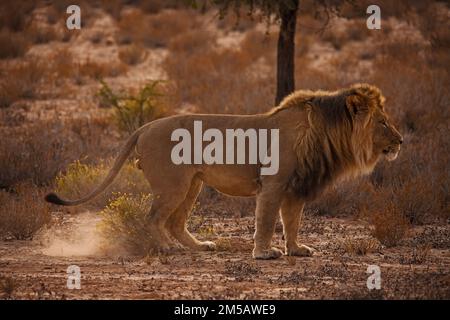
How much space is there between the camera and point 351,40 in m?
22.6

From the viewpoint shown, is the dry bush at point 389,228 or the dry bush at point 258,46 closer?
the dry bush at point 389,228

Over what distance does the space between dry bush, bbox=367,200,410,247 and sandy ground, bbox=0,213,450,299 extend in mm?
110

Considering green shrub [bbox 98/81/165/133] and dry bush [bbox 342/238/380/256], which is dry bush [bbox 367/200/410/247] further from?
green shrub [bbox 98/81/165/133]

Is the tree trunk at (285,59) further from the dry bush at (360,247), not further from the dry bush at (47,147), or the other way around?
the dry bush at (360,247)

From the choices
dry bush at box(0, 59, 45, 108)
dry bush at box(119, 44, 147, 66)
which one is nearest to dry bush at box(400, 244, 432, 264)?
dry bush at box(0, 59, 45, 108)

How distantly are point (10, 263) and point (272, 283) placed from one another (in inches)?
96.5

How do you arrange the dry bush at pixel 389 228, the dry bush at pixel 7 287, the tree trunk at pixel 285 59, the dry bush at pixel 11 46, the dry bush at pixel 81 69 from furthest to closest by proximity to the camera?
the dry bush at pixel 11 46, the dry bush at pixel 81 69, the tree trunk at pixel 285 59, the dry bush at pixel 389 228, the dry bush at pixel 7 287

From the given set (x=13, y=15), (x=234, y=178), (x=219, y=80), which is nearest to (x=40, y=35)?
(x=13, y=15)

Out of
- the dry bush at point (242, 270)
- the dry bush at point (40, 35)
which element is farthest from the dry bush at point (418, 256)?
the dry bush at point (40, 35)

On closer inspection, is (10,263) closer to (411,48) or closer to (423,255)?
(423,255)

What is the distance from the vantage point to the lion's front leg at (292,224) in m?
7.70

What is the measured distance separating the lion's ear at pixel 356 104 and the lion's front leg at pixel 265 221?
1049 millimetres
